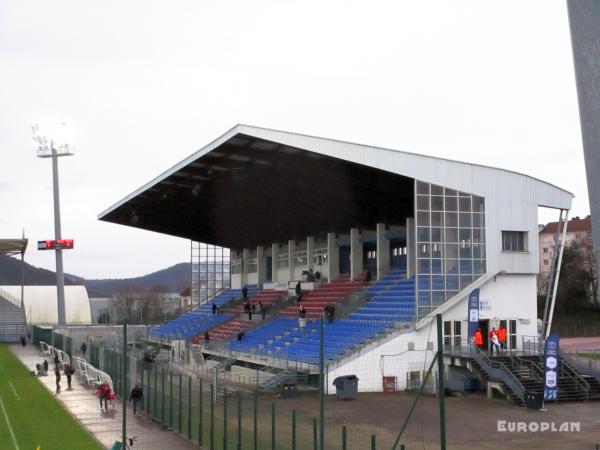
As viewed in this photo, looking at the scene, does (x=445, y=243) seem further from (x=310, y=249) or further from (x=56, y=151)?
(x=56, y=151)

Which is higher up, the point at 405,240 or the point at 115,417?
the point at 405,240

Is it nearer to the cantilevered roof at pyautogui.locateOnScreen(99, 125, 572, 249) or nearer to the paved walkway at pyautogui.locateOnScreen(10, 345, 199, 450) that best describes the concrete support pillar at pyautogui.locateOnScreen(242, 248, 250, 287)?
the cantilevered roof at pyautogui.locateOnScreen(99, 125, 572, 249)

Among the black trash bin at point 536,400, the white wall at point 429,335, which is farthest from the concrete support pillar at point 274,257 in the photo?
the black trash bin at point 536,400

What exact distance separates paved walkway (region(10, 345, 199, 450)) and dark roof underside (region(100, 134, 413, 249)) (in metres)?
11.9

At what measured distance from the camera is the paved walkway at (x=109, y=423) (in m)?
19.9

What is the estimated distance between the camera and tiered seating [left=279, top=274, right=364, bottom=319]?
4259 cm

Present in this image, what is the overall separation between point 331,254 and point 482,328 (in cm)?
1639

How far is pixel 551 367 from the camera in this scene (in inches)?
1043

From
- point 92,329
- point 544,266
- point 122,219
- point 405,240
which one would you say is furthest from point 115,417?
point 544,266

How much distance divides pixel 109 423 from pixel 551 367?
14.5 m

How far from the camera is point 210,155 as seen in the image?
36.5 metres

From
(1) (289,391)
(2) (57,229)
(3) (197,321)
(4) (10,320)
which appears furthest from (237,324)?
(4) (10,320)

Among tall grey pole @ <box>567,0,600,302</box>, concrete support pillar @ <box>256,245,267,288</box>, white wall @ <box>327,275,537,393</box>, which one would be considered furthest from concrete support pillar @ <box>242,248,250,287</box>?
tall grey pole @ <box>567,0,600,302</box>

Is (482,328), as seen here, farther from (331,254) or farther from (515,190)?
(331,254)
